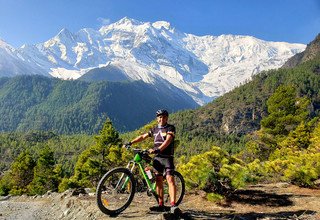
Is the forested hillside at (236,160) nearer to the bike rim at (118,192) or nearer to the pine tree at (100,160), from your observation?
the pine tree at (100,160)

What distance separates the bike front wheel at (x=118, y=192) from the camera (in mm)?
11105

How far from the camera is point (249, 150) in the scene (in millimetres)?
Answer: 56156

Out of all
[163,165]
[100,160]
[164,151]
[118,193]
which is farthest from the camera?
[100,160]

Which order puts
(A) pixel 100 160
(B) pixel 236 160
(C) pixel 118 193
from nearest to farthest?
(C) pixel 118 193
(B) pixel 236 160
(A) pixel 100 160

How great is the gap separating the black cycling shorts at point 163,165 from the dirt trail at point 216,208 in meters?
1.31

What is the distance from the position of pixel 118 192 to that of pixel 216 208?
480 cm

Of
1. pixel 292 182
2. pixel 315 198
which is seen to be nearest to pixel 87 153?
pixel 292 182

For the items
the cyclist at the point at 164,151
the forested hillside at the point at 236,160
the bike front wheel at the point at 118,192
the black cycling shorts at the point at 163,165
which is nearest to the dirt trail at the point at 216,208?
the bike front wheel at the point at 118,192

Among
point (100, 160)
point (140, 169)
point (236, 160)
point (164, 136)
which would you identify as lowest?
point (236, 160)

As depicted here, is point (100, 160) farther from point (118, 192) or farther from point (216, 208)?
point (118, 192)

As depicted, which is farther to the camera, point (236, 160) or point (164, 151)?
point (236, 160)

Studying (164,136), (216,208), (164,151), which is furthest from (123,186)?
(216,208)

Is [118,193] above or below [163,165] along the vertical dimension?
below

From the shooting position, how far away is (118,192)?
11.4 metres
